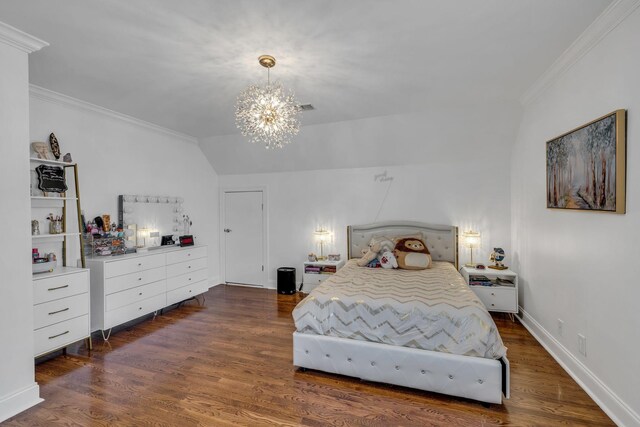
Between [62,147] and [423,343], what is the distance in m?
4.22

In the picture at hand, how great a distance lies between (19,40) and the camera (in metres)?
2.12

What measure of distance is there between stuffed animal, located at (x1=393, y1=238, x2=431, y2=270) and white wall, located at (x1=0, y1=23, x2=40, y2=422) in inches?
144

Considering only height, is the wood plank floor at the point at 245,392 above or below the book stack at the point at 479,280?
below

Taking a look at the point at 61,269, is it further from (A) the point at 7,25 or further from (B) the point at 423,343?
(B) the point at 423,343

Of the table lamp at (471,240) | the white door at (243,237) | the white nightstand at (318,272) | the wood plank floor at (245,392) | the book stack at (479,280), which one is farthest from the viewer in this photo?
the white door at (243,237)

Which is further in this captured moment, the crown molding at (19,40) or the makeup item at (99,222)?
the makeup item at (99,222)

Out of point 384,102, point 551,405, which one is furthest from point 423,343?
point 384,102

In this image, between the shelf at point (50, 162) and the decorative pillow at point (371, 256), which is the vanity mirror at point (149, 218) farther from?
the decorative pillow at point (371, 256)

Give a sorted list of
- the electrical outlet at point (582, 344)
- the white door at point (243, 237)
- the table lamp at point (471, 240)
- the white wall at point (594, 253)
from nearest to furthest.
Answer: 1. the white wall at point (594, 253)
2. the electrical outlet at point (582, 344)
3. the table lamp at point (471, 240)
4. the white door at point (243, 237)

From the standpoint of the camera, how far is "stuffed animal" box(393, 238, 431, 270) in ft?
12.7

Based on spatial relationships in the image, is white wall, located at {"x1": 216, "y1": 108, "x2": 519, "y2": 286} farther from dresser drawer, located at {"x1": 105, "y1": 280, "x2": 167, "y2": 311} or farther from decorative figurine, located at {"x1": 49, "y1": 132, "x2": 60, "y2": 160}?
decorative figurine, located at {"x1": 49, "y1": 132, "x2": 60, "y2": 160}

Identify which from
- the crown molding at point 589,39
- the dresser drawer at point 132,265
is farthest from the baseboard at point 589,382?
the dresser drawer at point 132,265

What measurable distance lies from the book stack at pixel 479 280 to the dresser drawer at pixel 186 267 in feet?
12.6

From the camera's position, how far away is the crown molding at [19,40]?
6.74 ft
